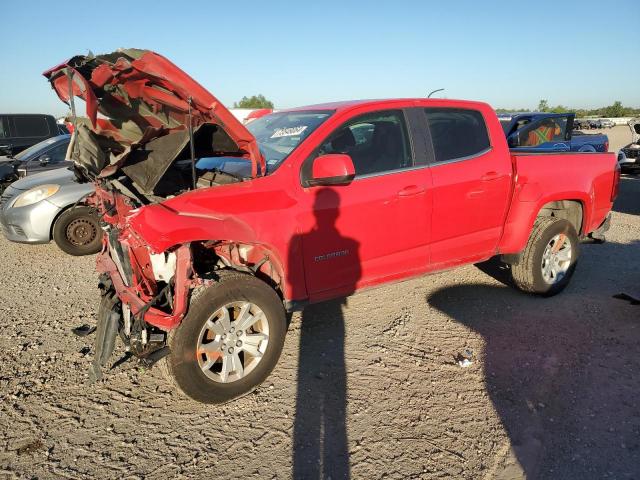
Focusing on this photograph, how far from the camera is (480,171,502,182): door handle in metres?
4.07

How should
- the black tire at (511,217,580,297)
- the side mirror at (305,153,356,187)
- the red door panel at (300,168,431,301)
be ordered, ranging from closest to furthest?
1. the side mirror at (305,153,356,187)
2. the red door panel at (300,168,431,301)
3. the black tire at (511,217,580,297)

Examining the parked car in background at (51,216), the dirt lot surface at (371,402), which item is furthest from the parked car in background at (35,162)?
the dirt lot surface at (371,402)

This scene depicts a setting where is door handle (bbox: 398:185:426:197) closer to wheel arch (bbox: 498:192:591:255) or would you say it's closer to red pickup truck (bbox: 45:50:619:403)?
red pickup truck (bbox: 45:50:619:403)

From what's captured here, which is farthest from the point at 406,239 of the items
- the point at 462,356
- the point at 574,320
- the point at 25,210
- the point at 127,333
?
the point at 25,210

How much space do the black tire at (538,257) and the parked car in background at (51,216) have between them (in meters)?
5.61

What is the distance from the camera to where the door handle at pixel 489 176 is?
4.07m

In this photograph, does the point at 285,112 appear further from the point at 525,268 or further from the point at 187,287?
the point at 525,268

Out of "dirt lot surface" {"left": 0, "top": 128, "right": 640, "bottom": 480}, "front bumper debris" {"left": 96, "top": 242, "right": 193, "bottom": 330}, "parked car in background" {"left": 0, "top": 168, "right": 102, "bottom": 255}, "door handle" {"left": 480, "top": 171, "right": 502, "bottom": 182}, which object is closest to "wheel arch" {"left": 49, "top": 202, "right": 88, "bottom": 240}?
"parked car in background" {"left": 0, "top": 168, "right": 102, "bottom": 255}

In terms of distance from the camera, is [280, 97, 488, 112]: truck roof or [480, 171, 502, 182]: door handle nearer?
[280, 97, 488, 112]: truck roof

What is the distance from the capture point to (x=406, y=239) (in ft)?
12.4

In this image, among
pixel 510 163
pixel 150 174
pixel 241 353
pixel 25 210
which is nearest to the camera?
pixel 150 174

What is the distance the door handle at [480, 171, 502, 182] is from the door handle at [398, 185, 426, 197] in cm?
71

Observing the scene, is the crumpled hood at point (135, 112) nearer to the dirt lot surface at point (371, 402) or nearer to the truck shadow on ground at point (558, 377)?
the dirt lot surface at point (371, 402)

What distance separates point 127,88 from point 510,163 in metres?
3.31
